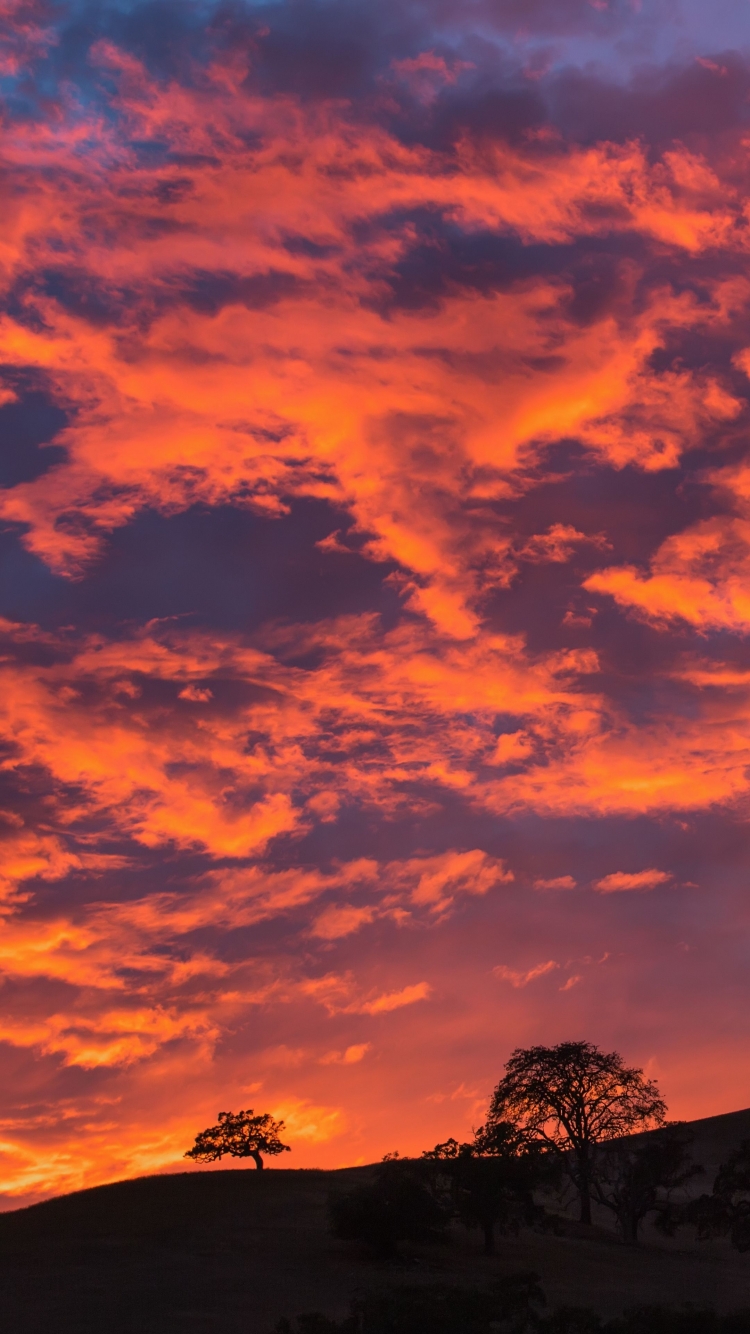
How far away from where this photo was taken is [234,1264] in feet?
173

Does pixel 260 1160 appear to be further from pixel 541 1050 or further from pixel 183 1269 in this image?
pixel 183 1269

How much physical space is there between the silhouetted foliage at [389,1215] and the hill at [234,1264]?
3.45ft

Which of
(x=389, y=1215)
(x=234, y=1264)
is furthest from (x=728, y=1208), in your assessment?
(x=234, y=1264)

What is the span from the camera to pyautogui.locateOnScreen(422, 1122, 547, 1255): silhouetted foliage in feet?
198

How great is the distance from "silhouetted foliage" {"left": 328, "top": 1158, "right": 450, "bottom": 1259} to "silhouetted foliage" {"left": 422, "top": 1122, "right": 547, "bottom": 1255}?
68.6 inches

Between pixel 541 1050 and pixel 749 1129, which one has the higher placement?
pixel 541 1050

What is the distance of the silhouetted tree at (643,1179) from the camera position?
6994cm

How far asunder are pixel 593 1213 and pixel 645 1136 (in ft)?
32.3

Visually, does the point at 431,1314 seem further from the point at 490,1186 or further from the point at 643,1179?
the point at 643,1179

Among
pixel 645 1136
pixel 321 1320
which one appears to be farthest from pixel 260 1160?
pixel 321 1320

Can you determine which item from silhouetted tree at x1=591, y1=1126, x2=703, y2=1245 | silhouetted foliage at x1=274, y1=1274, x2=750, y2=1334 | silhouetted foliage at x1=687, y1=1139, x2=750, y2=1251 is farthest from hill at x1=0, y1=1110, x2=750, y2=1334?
silhouetted foliage at x1=274, y1=1274, x2=750, y2=1334

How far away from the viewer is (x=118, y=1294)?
152 feet

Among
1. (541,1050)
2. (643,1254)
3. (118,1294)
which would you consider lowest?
(643,1254)

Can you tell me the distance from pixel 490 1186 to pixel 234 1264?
1503 centimetres
